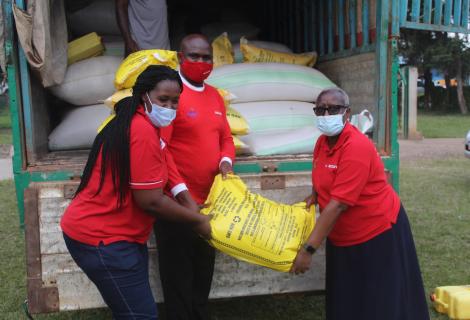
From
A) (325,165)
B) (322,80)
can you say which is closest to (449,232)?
(322,80)

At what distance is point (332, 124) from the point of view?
7.03ft

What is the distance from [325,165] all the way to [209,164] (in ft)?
1.79

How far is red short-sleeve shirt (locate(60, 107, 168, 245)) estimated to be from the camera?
70.6 inches

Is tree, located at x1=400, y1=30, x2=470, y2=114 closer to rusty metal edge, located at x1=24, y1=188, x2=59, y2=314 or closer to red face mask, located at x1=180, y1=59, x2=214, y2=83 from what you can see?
red face mask, located at x1=180, y1=59, x2=214, y2=83

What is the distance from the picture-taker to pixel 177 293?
2.43m

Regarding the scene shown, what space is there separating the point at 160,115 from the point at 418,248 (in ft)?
11.0

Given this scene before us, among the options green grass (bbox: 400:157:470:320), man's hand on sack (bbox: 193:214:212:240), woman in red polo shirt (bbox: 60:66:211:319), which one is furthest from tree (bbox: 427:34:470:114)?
woman in red polo shirt (bbox: 60:66:211:319)

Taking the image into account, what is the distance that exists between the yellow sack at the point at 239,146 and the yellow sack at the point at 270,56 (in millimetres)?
1124

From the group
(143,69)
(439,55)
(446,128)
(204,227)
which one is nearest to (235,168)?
(204,227)

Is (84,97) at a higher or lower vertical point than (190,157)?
higher

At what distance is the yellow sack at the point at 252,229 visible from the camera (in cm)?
218

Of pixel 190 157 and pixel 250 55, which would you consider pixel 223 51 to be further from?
pixel 190 157

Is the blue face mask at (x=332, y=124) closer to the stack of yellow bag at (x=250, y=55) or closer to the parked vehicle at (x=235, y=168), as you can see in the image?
the parked vehicle at (x=235, y=168)

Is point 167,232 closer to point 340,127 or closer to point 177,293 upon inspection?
point 177,293
